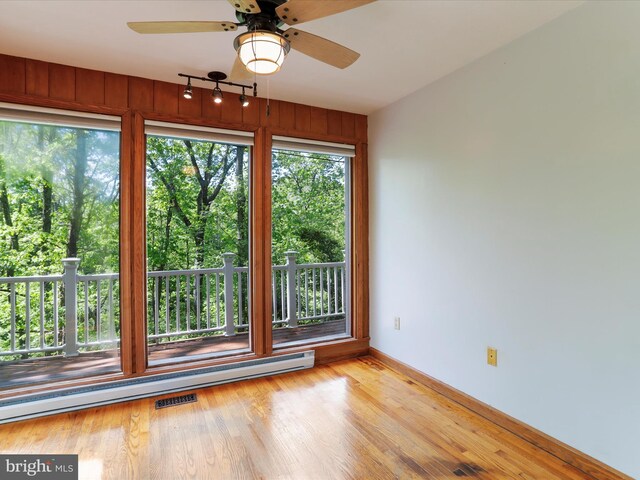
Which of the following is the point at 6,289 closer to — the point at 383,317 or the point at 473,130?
the point at 383,317

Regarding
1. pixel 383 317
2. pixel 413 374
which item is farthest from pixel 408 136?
pixel 413 374

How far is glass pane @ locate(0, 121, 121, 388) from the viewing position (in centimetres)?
244

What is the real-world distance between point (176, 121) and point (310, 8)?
5.89ft

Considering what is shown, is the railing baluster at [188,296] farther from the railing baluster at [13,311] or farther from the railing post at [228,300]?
the railing baluster at [13,311]

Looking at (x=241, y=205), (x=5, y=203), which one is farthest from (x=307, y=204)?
(x=5, y=203)

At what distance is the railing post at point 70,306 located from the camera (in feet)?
8.55

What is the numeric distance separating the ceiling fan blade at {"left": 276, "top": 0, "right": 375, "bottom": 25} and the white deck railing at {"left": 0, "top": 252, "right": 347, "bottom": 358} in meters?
2.20

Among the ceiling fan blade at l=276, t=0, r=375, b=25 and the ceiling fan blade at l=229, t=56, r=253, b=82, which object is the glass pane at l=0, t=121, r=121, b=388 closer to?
the ceiling fan blade at l=229, t=56, r=253, b=82

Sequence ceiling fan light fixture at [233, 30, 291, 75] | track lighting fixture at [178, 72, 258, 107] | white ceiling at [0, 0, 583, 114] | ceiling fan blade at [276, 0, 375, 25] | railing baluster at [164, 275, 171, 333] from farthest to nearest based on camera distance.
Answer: railing baluster at [164, 275, 171, 333] → track lighting fixture at [178, 72, 258, 107] → white ceiling at [0, 0, 583, 114] → ceiling fan light fixture at [233, 30, 291, 75] → ceiling fan blade at [276, 0, 375, 25]

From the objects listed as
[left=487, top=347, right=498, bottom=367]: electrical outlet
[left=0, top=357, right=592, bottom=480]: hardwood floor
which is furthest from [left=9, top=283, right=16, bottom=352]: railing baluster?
[left=487, top=347, right=498, bottom=367]: electrical outlet

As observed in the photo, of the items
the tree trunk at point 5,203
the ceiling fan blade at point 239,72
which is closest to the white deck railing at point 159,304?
the tree trunk at point 5,203

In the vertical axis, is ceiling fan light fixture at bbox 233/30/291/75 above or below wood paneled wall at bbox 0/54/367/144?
below

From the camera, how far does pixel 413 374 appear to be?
2973mm

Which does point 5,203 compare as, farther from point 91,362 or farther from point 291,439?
point 291,439
